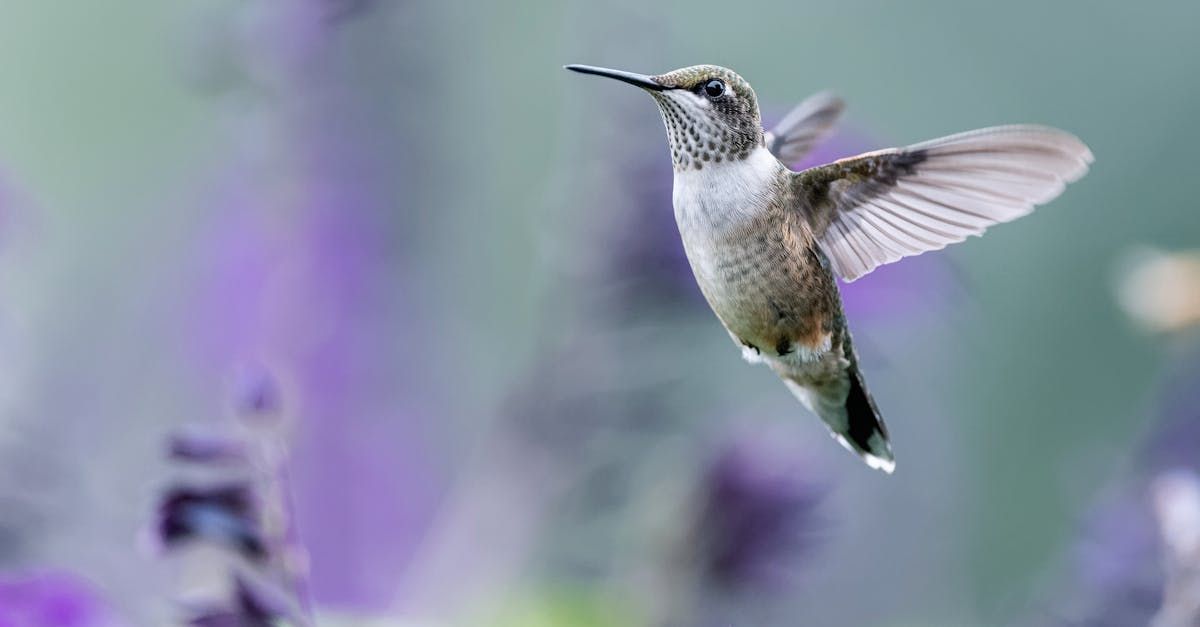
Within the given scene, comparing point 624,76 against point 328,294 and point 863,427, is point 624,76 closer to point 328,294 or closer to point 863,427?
point 863,427

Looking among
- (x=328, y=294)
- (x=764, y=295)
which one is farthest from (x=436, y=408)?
(x=764, y=295)

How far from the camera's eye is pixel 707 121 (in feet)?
2.29

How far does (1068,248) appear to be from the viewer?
3.06 metres

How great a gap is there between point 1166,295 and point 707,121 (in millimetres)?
648

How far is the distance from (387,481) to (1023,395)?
5.31ft

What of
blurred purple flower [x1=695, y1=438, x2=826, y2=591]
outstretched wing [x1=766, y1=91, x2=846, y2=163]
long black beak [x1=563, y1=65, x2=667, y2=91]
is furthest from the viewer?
blurred purple flower [x1=695, y1=438, x2=826, y2=591]

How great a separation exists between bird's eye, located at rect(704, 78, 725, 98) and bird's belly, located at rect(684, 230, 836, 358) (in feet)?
0.19

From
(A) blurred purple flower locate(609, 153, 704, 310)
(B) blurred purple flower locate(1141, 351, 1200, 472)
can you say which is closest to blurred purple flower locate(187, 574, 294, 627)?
(A) blurred purple flower locate(609, 153, 704, 310)

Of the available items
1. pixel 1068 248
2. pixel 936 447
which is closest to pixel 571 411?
pixel 936 447

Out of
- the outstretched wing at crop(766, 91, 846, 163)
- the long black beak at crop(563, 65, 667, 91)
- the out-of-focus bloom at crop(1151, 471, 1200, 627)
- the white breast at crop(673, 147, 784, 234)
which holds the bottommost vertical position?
the out-of-focus bloom at crop(1151, 471, 1200, 627)

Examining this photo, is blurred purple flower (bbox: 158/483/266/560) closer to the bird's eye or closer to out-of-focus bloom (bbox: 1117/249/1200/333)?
the bird's eye

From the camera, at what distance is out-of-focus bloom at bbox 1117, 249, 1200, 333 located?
121cm

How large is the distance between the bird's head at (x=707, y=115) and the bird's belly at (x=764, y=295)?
0.04 metres

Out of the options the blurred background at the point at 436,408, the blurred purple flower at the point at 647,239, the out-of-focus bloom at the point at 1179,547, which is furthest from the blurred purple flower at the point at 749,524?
the out-of-focus bloom at the point at 1179,547
